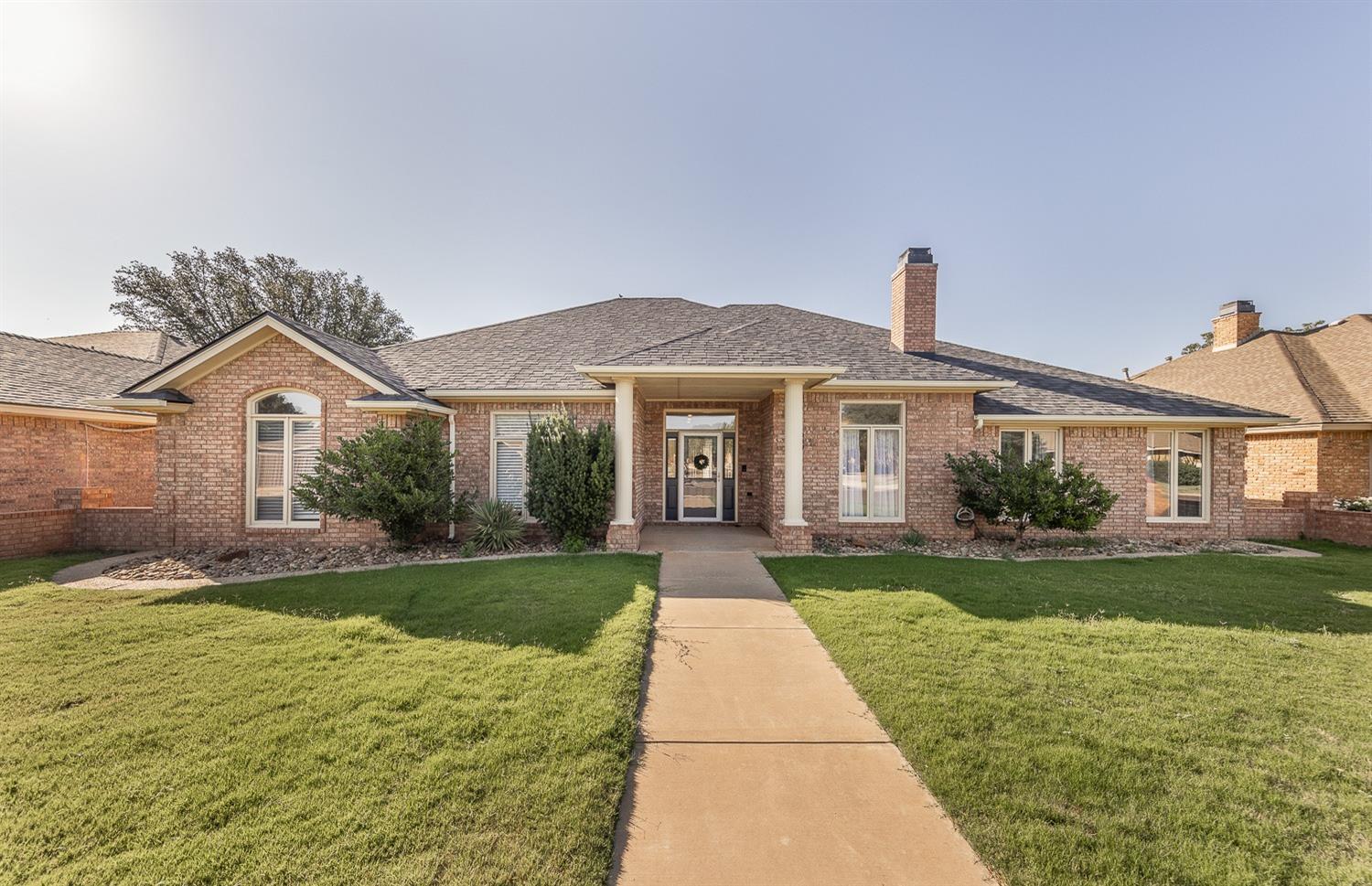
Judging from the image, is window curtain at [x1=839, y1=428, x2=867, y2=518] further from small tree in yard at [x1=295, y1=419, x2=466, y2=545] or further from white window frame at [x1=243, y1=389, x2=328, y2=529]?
white window frame at [x1=243, y1=389, x2=328, y2=529]

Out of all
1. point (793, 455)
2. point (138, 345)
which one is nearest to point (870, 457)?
point (793, 455)

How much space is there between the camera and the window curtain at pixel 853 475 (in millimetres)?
10375

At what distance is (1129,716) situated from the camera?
3.55 m

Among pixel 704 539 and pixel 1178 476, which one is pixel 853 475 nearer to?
pixel 704 539

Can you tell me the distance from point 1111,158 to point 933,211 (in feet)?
12.9

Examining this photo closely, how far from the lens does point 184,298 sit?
2853 cm

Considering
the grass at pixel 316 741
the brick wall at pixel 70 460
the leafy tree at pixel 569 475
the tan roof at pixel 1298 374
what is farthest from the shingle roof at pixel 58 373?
the tan roof at pixel 1298 374

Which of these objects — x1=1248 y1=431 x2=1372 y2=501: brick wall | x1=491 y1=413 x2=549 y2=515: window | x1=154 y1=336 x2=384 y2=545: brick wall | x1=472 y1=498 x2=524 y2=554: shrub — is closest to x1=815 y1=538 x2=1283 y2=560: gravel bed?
x1=1248 y1=431 x2=1372 y2=501: brick wall

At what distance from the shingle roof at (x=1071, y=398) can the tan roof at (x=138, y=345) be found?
2384 centimetres

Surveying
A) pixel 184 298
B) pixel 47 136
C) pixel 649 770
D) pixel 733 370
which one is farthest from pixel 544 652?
pixel 184 298

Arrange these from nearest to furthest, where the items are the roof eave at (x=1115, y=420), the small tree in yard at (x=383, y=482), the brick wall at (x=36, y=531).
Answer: the small tree in yard at (x=383, y=482), the brick wall at (x=36, y=531), the roof eave at (x=1115, y=420)

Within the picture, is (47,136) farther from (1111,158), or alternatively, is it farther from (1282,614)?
(1111,158)

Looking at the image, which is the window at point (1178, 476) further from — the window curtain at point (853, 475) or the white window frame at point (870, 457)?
the window curtain at point (853, 475)

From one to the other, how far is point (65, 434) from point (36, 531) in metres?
3.24
